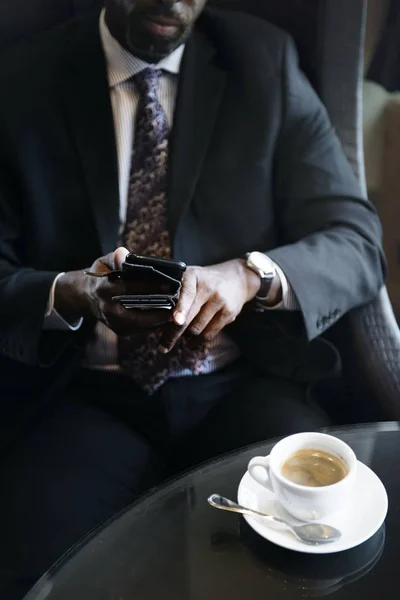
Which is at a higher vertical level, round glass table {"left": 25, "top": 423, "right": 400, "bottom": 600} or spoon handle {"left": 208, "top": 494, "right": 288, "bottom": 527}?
spoon handle {"left": 208, "top": 494, "right": 288, "bottom": 527}

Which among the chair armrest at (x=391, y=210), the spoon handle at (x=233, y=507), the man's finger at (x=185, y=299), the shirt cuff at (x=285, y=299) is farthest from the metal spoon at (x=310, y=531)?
the chair armrest at (x=391, y=210)

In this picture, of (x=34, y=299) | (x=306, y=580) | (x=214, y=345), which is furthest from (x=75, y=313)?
(x=306, y=580)

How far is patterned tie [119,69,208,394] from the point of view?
0.84 metres

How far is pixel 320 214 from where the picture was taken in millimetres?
894

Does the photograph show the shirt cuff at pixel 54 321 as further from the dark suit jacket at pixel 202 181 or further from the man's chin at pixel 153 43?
the man's chin at pixel 153 43

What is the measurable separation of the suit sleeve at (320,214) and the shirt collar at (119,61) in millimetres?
167

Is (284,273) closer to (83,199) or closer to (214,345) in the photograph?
(214,345)

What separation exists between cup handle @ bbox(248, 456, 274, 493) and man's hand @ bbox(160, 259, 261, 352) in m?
0.19

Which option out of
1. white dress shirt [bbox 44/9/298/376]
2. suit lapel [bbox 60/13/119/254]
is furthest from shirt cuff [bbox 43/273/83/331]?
suit lapel [bbox 60/13/119/254]

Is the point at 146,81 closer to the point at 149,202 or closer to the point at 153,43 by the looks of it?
the point at 153,43

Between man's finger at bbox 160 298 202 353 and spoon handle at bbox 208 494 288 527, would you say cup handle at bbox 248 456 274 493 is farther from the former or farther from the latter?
man's finger at bbox 160 298 202 353

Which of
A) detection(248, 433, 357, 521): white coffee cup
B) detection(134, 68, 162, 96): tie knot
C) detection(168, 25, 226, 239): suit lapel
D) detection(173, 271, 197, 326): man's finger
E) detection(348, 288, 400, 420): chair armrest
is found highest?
detection(134, 68, 162, 96): tie knot

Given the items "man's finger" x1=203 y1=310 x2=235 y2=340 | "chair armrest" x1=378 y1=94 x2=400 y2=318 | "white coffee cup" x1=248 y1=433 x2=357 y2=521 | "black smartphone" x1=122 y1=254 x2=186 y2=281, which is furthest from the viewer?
"chair armrest" x1=378 y1=94 x2=400 y2=318

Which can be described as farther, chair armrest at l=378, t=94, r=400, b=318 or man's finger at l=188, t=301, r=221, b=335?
chair armrest at l=378, t=94, r=400, b=318
